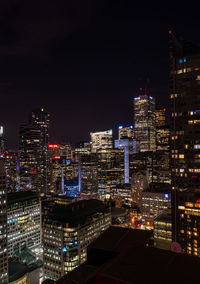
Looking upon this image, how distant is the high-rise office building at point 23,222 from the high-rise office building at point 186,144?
8604cm

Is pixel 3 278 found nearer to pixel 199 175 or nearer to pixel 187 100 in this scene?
pixel 199 175

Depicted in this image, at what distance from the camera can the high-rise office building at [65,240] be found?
265 ft

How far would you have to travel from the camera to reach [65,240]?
268 feet

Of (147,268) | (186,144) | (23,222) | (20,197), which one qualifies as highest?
(186,144)

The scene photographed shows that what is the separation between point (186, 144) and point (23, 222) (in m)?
96.9

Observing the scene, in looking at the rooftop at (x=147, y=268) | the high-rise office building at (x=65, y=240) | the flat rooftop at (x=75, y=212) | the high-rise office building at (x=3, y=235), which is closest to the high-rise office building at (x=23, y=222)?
the flat rooftop at (x=75, y=212)

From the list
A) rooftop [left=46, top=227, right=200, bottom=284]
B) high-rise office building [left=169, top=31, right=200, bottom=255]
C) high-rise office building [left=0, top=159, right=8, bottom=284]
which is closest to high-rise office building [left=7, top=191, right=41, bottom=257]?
high-rise office building [left=0, top=159, right=8, bottom=284]

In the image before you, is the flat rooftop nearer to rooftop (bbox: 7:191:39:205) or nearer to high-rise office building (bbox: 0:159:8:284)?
high-rise office building (bbox: 0:159:8:284)

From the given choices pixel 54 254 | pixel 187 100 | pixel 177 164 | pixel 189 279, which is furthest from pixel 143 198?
pixel 189 279

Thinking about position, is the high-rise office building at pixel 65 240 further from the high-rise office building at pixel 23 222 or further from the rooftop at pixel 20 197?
the rooftop at pixel 20 197

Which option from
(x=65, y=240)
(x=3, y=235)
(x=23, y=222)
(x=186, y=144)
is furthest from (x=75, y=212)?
(x=186, y=144)

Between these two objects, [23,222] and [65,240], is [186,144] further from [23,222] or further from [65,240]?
[23,222]

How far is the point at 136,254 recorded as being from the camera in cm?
1136

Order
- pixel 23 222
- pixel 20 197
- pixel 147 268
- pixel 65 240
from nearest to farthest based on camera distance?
pixel 147 268 → pixel 65 240 → pixel 23 222 → pixel 20 197
